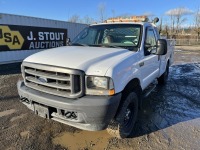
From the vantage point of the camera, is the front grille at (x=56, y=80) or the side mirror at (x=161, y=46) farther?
the side mirror at (x=161, y=46)

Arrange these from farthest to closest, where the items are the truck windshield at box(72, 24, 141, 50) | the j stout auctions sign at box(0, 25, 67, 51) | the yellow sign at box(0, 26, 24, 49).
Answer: the j stout auctions sign at box(0, 25, 67, 51) → the yellow sign at box(0, 26, 24, 49) → the truck windshield at box(72, 24, 141, 50)

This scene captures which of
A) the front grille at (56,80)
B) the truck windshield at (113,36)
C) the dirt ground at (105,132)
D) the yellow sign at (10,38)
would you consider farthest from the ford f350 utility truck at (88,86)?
the yellow sign at (10,38)

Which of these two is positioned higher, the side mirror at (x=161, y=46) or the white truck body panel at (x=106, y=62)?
the side mirror at (x=161, y=46)

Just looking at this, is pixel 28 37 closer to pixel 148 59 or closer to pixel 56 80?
pixel 148 59

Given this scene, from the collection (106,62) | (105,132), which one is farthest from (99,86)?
(105,132)

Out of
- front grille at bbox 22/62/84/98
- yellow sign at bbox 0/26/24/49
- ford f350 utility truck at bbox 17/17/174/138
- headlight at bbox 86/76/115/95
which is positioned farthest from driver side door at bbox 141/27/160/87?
yellow sign at bbox 0/26/24/49

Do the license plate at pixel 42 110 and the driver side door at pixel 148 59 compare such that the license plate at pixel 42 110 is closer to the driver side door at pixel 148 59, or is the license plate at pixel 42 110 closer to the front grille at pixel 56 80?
the front grille at pixel 56 80

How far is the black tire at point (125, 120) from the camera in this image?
3.10 m

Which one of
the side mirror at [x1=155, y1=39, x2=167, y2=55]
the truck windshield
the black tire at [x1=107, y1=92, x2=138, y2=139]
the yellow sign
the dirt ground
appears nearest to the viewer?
the black tire at [x1=107, y1=92, x2=138, y2=139]

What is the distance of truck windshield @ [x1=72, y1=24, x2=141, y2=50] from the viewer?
3990 millimetres

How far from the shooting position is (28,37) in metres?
11.4

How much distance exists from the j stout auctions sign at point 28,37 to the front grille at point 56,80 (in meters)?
7.96

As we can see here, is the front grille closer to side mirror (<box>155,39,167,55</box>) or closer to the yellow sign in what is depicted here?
side mirror (<box>155,39,167,55</box>)

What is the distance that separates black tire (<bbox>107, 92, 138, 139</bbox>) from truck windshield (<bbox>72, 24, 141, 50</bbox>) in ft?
3.43
